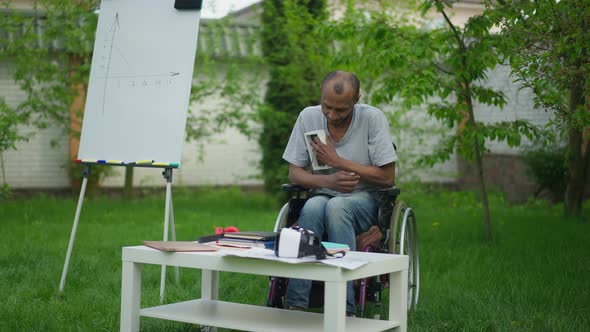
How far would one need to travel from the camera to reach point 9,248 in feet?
19.2

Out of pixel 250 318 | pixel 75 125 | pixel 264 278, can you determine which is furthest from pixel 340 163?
pixel 75 125

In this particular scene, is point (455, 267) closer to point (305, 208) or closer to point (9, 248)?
point (305, 208)

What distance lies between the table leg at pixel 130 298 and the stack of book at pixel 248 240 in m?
0.39

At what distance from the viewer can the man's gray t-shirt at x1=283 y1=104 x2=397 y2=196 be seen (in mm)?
3929

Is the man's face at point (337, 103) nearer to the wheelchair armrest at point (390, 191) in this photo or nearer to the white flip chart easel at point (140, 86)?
the wheelchair armrest at point (390, 191)

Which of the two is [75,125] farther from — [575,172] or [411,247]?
[411,247]

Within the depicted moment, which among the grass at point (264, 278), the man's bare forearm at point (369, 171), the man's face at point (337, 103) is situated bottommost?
the grass at point (264, 278)

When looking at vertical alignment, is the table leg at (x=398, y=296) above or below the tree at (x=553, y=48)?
below

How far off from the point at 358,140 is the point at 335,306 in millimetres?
1421

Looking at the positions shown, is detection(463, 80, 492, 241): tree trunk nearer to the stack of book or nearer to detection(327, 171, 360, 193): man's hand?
detection(327, 171, 360, 193): man's hand

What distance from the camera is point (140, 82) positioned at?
4.70 metres

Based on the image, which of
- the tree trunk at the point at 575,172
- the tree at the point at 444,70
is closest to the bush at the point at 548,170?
the tree trunk at the point at 575,172

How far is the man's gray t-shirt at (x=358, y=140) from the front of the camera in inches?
155

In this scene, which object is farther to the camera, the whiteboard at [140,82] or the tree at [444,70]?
the tree at [444,70]
